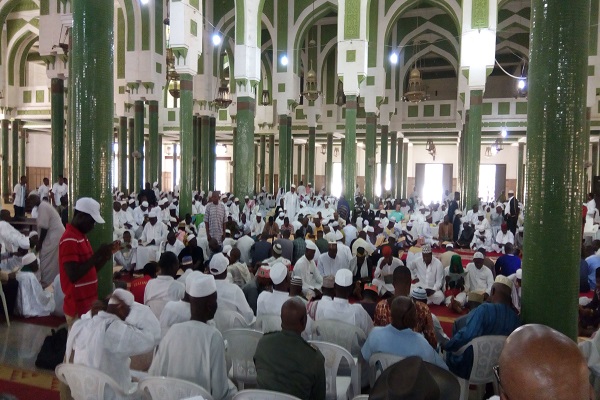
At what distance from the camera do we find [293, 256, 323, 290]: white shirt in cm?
547

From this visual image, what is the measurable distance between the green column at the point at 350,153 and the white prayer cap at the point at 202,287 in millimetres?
10969

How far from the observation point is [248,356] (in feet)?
9.38

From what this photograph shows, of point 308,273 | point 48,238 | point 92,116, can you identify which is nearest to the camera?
point 92,116

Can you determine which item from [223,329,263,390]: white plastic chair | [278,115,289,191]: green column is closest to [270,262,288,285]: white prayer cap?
[223,329,263,390]: white plastic chair

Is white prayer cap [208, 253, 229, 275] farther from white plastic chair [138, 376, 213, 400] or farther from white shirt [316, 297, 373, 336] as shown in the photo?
white plastic chair [138, 376, 213, 400]

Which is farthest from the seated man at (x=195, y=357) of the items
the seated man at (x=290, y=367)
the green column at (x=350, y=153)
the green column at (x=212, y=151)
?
the green column at (x=212, y=151)

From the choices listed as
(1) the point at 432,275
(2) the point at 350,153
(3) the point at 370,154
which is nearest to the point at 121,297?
(1) the point at 432,275

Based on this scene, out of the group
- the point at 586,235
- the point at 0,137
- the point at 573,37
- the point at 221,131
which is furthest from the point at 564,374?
the point at 0,137

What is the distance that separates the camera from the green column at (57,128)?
35.3ft

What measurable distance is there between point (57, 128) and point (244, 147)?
4623 millimetres

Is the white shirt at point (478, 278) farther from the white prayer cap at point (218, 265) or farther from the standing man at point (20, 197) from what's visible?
the standing man at point (20, 197)

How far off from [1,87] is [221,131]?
364 inches

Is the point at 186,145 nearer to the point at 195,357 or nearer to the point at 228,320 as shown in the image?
the point at 228,320

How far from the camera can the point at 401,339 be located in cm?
258
